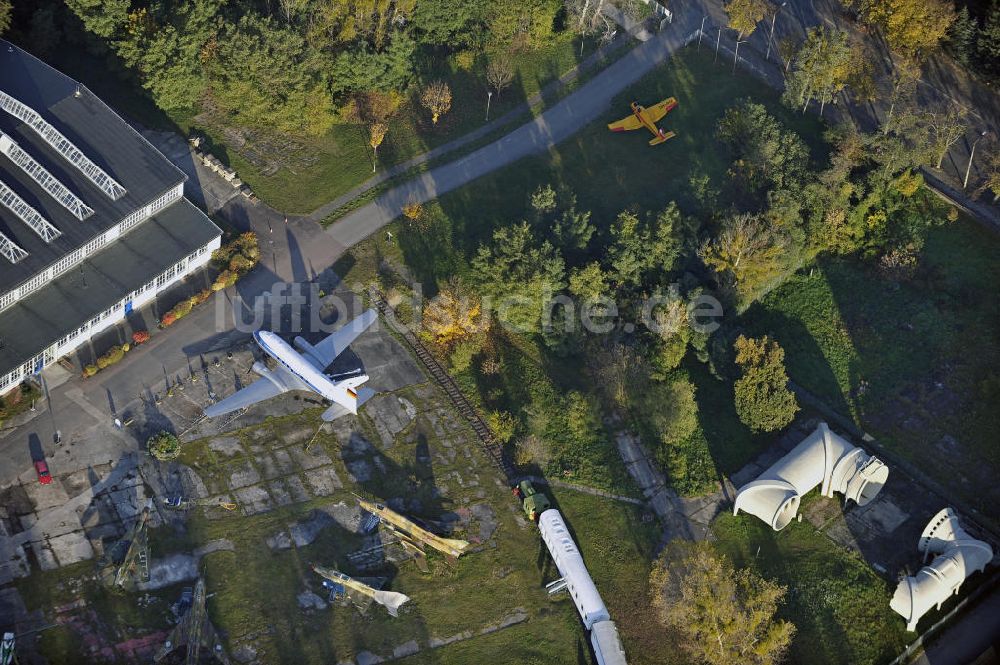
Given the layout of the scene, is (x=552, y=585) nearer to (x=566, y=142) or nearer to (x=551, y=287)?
(x=551, y=287)

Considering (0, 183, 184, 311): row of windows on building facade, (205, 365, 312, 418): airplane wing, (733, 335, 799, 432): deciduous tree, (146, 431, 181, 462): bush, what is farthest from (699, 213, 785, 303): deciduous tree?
(0, 183, 184, 311): row of windows on building facade

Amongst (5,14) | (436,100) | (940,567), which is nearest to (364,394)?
(436,100)

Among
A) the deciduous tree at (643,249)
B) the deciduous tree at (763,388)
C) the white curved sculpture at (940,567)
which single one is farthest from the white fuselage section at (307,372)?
the white curved sculpture at (940,567)

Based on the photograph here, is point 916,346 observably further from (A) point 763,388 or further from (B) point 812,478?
(B) point 812,478

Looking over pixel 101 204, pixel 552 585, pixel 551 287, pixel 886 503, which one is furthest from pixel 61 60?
pixel 886 503

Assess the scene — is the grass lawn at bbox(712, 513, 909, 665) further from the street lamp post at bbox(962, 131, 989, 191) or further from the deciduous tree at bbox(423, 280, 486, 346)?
the street lamp post at bbox(962, 131, 989, 191)

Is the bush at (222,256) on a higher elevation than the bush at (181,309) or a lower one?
higher

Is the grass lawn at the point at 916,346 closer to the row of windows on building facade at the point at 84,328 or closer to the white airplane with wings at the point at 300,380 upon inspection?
the white airplane with wings at the point at 300,380
